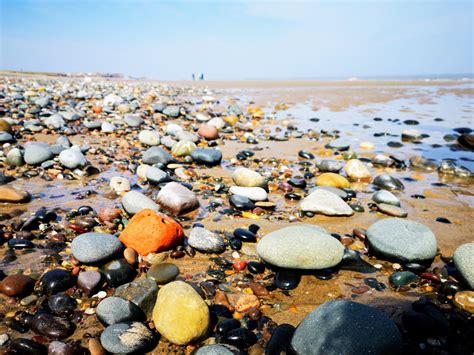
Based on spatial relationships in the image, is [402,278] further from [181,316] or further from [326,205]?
[181,316]

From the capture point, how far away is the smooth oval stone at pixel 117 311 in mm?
2211

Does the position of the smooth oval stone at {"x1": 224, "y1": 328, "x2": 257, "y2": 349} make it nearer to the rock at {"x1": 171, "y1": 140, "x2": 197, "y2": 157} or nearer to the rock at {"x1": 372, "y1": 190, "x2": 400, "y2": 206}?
the rock at {"x1": 372, "y1": 190, "x2": 400, "y2": 206}

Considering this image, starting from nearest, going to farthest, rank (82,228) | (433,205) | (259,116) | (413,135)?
(82,228), (433,205), (413,135), (259,116)

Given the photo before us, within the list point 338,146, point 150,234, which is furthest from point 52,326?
point 338,146

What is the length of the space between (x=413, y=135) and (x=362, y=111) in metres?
5.96

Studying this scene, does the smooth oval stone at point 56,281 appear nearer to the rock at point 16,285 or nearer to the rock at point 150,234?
the rock at point 16,285

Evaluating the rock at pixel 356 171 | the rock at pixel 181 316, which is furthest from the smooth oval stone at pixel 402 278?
the rock at pixel 356 171

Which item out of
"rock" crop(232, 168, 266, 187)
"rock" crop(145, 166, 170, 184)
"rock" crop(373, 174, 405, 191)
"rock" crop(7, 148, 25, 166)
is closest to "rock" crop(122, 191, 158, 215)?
"rock" crop(145, 166, 170, 184)

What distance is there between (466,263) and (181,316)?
226 cm

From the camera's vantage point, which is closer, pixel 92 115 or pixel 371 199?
pixel 371 199

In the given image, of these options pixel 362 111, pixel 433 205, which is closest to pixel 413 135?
pixel 433 205

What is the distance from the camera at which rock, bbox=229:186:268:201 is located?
4.40 meters

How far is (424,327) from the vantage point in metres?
2.15

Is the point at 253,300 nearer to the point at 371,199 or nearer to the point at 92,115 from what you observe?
the point at 371,199
